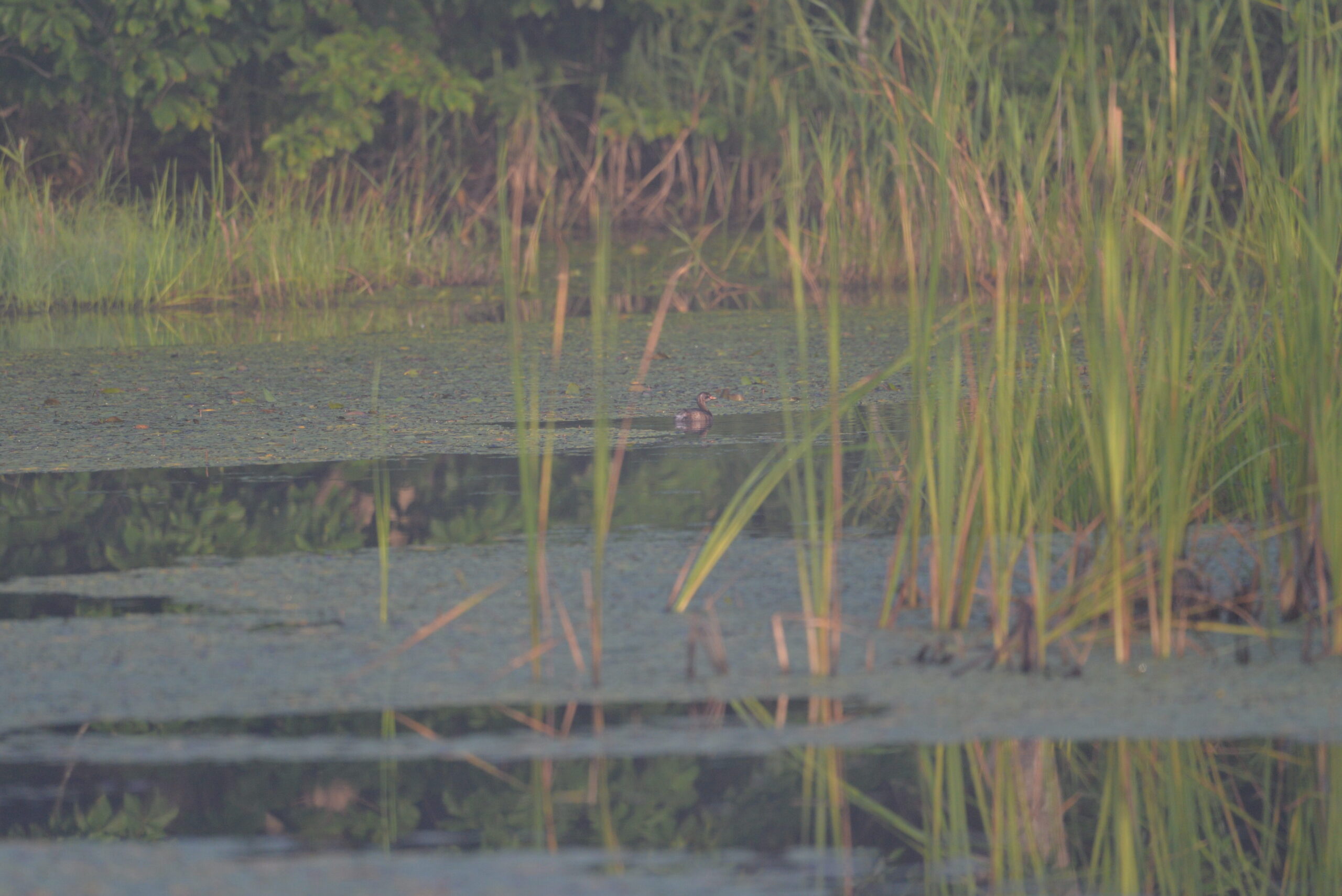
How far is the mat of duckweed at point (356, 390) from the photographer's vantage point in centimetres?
505

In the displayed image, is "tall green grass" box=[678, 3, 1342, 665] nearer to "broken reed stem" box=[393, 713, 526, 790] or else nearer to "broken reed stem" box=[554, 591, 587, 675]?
"broken reed stem" box=[554, 591, 587, 675]

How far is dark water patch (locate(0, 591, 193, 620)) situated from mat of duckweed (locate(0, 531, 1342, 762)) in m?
0.03

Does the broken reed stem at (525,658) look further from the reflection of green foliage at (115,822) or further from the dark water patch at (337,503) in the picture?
the dark water patch at (337,503)

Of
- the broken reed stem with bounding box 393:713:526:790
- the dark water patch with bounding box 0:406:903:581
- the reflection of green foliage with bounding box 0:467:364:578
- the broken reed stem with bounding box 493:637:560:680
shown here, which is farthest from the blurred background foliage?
the broken reed stem with bounding box 393:713:526:790

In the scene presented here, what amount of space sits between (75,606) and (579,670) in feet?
3.41

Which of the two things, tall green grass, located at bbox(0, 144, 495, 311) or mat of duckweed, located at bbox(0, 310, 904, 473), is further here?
tall green grass, located at bbox(0, 144, 495, 311)

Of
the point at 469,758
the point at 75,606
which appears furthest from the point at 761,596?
the point at 75,606

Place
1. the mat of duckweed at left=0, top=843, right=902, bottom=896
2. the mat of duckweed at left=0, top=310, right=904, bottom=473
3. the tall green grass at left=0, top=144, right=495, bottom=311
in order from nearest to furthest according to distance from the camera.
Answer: the mat of duckweed at left=0, top=843, right=902, bottom=896
the mat of duckweed at left=0, top=310, right=904, bottom=473
the tall green grass at left=0, top=144, right=495, bottom=311

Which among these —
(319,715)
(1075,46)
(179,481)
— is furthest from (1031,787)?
(179,481)

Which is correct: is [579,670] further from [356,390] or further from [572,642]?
[356,390]

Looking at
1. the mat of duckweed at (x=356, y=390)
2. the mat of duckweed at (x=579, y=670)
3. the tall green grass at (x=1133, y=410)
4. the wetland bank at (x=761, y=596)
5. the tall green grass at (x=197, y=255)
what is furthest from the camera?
the tall green grass at (x=197, y=255)

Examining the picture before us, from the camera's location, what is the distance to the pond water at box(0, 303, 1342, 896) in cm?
217

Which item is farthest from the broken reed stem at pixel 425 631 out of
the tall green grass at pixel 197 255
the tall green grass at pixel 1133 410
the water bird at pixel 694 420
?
the tall green grass at pixel 197 255

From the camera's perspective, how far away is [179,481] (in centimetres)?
463
